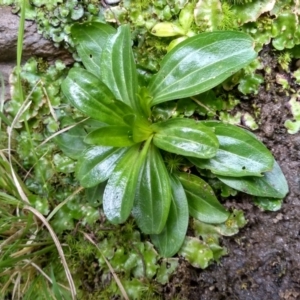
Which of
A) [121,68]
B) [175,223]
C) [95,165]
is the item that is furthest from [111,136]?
[175,223]

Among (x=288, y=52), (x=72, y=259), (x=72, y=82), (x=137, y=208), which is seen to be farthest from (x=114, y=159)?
(x=288, y=52)

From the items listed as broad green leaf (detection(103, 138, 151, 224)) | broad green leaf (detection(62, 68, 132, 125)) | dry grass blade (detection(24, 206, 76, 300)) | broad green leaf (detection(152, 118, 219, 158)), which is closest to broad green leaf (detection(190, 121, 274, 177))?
broad green leaf (detection(152, 118, 219, 158))

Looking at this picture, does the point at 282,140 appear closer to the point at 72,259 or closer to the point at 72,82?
the point at 72,82

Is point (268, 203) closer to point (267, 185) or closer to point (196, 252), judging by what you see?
point (267, 185)

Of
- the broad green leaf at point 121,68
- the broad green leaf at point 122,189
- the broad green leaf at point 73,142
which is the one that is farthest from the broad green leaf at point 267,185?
the broad green leaf at point 73,142

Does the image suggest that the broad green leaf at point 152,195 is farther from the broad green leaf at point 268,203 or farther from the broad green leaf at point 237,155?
the broad green leaf at point 268,203
